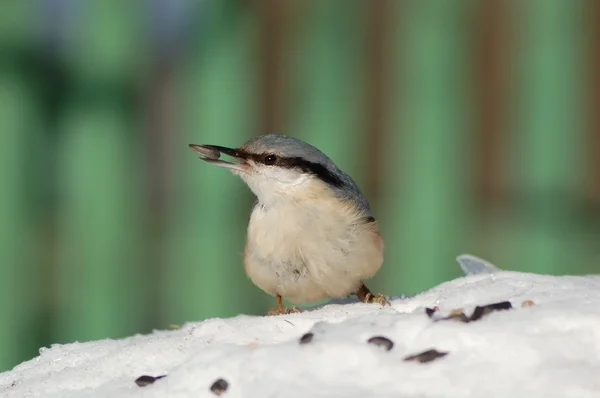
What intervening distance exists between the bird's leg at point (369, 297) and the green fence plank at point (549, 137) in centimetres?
176

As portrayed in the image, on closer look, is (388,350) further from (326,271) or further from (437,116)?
(437,116)

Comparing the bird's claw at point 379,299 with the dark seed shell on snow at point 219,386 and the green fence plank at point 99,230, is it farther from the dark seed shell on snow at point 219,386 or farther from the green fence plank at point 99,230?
the green fence plank at point 99,230

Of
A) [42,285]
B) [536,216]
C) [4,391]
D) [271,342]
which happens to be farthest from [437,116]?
[4,391]

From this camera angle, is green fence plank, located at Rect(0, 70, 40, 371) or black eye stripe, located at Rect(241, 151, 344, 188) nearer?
black eye stripe, located at Rect(241, 151, 344, 188)

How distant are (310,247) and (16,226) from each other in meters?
Result: 2.30

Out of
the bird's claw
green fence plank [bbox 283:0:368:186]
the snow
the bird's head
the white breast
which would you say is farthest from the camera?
green fence plank [bbox 283:0:368:186]

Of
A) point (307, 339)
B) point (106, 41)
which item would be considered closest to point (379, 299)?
point (307, 339)

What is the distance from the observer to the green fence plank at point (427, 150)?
17.4 ft

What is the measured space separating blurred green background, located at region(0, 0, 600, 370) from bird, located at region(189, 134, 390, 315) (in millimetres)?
1478

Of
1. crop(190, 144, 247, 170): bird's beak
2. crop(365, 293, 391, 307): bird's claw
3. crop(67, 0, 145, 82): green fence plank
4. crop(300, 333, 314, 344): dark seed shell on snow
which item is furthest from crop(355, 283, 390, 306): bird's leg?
crop(67, 0, 145, 82): green fence plank

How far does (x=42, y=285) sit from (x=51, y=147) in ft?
2.50

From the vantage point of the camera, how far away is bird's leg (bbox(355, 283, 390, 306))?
11.2ft

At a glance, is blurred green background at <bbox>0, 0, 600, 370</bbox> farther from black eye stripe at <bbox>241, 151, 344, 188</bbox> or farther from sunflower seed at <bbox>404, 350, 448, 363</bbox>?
sunflower seed at <bbox>404, 350, 448, 363</bbox>

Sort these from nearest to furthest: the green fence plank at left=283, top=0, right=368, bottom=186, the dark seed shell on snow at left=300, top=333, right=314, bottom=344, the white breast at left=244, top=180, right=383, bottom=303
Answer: the dark seed shell on snow at left=300, top=333, right=314, bottom=344 < the white breast at left=244, top=180, right=383, bottom=303 < the green fence plank at left=283, top=0, right=368, bottom=186
